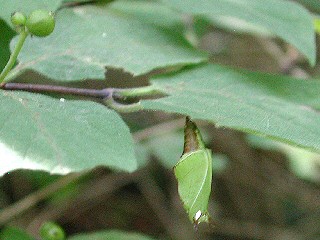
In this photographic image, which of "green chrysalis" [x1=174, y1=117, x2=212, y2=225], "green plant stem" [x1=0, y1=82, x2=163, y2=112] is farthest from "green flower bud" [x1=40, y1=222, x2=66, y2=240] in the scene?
"green chrysalis" [x1=174, y1=117, x2=212, y2=225]

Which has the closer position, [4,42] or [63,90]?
[63,90]

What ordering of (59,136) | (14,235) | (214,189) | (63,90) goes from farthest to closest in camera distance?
(214,189) < (14,235) < (63,90) < (59,136)

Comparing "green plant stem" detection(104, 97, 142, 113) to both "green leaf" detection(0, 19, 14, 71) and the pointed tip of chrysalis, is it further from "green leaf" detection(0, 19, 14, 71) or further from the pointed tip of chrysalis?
"green leaf" detection(0, 19, 14, 71)

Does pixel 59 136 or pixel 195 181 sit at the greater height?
pixel 59 136

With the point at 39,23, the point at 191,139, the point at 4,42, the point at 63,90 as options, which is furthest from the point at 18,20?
the point at 4,42

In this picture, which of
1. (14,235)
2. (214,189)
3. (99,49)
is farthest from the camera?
(214,189)

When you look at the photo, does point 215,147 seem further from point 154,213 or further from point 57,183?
point 57,183

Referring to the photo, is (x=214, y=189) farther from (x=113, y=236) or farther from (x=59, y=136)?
(x=59, y=136)
